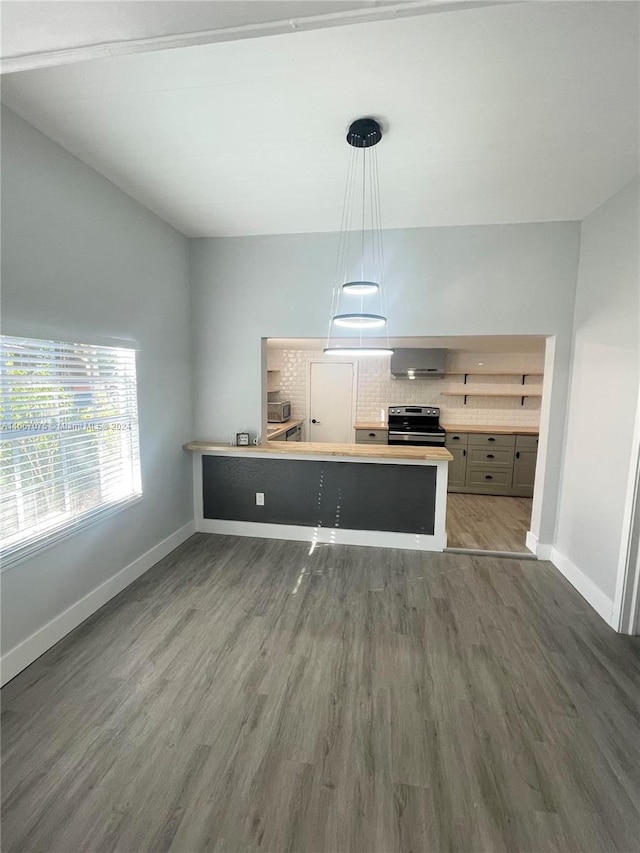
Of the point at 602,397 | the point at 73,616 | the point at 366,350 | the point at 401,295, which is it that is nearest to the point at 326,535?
the point at 366,350

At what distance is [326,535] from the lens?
11.8ft

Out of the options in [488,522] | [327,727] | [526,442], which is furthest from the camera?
[526,442]

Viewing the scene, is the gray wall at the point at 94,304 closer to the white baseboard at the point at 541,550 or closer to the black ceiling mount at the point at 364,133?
the black ceiling mount at the point at 364,133

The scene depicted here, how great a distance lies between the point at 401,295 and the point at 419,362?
2.40 m

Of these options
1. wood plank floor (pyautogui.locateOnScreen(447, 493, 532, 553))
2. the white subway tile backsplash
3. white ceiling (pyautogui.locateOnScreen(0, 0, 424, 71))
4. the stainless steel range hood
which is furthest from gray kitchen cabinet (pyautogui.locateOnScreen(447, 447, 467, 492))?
white ceiling (pyautogui.locateOnScreen(0, 0, 424, 71))

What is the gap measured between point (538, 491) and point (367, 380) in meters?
3.33

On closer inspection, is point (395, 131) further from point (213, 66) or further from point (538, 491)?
point (538, 491)

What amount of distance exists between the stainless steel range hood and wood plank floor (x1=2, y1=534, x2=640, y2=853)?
137 inches

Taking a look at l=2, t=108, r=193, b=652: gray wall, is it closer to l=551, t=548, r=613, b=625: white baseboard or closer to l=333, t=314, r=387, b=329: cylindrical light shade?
l=333, t=314, r=387, b=329: cylindrical light shade

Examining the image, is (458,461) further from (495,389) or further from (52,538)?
(52,538)

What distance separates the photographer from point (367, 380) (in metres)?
6.18

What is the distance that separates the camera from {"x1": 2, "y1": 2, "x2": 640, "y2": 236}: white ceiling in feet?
4.66

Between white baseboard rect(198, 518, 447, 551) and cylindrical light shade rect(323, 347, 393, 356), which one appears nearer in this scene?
cylindrical light shade rect(323, 347, 393, 356)

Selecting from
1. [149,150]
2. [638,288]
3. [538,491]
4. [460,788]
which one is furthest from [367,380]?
[460,788]
